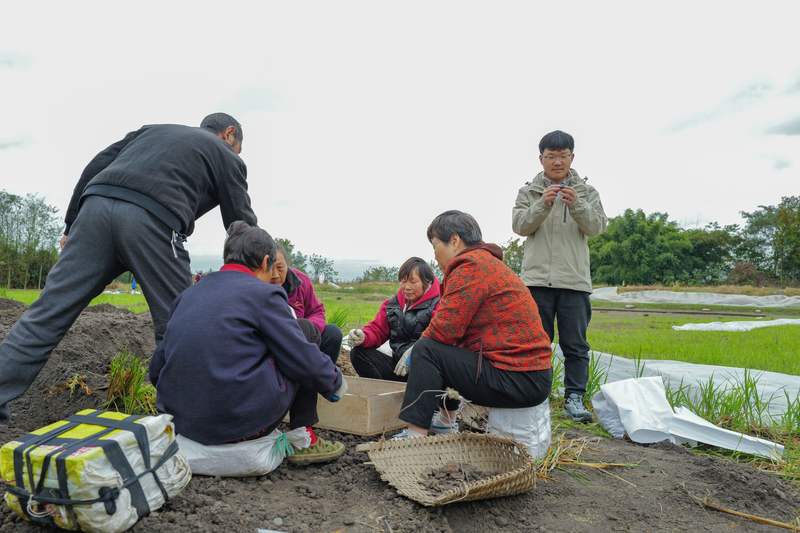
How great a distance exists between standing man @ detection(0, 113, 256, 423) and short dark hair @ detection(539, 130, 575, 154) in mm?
2127

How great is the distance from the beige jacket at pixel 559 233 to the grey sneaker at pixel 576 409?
27.9 inches

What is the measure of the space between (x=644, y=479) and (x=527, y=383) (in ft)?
2.40

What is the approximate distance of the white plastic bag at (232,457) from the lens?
2.31 metres

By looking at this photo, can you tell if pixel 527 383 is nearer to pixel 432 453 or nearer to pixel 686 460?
pixel 432 453

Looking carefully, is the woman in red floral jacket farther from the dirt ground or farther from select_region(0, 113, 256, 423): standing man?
select_region(0, 113, 256, 423): standing man

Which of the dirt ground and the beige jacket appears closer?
the dirt ground

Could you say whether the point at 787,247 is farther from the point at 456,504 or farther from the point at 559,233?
the point at 456,504

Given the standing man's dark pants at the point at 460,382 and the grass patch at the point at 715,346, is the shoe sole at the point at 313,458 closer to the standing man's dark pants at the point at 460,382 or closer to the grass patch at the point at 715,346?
the standing man's dark pants at the point at 460,382

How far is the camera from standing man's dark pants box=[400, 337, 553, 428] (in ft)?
9.21

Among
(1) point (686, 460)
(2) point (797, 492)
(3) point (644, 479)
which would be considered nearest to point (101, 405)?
(3) point (644, 479)

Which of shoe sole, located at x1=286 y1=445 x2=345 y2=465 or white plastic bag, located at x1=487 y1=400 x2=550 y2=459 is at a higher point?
white plastic bag, located at x1=487 y1=400 x2=550 y2=459

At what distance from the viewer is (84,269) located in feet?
9.18

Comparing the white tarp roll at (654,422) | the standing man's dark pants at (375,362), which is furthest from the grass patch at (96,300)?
the white tarp roll at (654,422)

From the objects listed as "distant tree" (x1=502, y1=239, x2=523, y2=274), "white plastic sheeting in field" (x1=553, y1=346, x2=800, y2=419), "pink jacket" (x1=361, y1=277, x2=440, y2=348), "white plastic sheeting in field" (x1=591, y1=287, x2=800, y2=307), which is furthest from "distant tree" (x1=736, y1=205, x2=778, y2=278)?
"pink jacket" (x1=361, y1=277, x2=440, y2=348)
